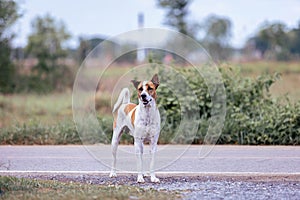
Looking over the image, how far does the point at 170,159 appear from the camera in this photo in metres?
11.2

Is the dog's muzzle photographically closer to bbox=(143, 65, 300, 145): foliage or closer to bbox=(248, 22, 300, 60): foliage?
bbox=(143, 65, 300, 145): foliage

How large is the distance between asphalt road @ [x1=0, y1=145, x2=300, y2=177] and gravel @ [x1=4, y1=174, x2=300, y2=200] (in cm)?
35

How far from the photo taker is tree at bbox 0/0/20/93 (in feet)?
83.1

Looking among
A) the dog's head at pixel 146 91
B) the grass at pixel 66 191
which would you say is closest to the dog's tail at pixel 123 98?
the dog's head at pixel 146 91

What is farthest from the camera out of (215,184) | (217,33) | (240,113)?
(217,33)

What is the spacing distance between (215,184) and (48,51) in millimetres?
23126

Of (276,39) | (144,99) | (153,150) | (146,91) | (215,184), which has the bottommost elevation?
(215,184)

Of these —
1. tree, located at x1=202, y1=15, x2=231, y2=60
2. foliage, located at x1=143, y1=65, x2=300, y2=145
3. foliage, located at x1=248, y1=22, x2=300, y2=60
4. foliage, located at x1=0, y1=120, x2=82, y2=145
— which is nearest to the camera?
foliage, located at x1=143, y1=65, x2=300, y2=145

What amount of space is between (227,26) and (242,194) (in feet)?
118

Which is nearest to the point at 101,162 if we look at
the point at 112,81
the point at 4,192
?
the point at 4,192

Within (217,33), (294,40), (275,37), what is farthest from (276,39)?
(294,40)

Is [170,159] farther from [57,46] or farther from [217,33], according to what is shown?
[217,33]

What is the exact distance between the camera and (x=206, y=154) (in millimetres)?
12094

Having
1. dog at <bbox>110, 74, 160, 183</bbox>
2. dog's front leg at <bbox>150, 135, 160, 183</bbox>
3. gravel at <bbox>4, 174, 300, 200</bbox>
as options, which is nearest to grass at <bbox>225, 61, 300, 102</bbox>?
gravel at <bbox>4, 174, 300, 200</bbox>
